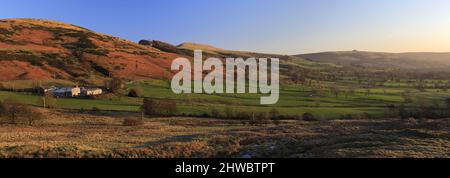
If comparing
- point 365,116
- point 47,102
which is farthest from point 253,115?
point 47,102

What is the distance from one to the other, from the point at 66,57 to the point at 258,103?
78.8 metres

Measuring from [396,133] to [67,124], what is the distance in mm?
42065

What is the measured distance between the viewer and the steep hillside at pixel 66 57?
399ft

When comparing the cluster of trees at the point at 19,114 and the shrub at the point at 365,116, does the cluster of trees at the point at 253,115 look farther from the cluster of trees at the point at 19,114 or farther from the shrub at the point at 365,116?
the cluster of trees at the point at 19,114

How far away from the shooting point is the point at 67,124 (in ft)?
189

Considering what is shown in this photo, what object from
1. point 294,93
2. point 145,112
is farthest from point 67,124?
point 294,93

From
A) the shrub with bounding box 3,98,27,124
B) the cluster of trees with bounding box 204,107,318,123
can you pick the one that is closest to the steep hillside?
the shrub with bounding box 3,98,27,124

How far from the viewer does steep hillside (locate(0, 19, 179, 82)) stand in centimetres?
12175

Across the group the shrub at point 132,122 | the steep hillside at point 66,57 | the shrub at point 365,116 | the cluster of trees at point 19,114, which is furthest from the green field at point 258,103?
the steep hillside at point 66,57

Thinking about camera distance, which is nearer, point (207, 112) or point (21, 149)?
point (21, 149)

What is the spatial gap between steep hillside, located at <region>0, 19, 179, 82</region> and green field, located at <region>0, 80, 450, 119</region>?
30997mm

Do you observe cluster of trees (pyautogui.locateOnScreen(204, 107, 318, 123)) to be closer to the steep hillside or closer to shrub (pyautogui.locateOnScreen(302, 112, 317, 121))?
shrub (pyautogui.locateOnScreen(302, 112, 317, 121))

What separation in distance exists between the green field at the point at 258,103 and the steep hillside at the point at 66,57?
31.0 meters
